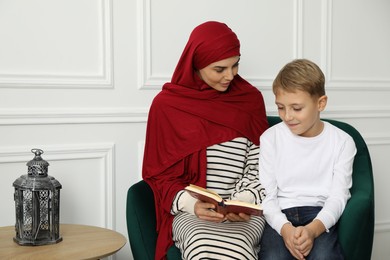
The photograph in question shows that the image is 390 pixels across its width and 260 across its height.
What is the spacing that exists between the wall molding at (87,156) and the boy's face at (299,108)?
90 cm

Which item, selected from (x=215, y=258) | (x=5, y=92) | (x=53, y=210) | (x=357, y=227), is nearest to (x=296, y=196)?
(x=357, y=227)

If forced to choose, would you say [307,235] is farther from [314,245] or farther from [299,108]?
[299,108]

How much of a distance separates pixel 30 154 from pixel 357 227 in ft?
4.59

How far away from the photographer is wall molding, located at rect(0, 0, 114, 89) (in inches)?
98.2

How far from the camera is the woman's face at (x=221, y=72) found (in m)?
2.31

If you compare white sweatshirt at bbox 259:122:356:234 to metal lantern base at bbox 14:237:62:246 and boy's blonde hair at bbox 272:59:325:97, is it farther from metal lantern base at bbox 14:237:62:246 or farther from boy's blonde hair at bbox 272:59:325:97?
metal lantern base at bbox 14:237:62:246

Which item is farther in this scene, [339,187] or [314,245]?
[339,187]

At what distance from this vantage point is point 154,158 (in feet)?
7.77

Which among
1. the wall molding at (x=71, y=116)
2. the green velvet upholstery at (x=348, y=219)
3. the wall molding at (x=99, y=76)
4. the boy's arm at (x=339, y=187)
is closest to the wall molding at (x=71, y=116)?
the wall molding at (x=71, y=116)

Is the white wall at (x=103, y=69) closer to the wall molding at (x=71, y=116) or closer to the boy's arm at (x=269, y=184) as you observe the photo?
the wall molding at (x=71, y=116)

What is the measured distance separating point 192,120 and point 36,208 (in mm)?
709

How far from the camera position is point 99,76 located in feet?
8.52

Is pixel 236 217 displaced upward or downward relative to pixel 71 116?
downward

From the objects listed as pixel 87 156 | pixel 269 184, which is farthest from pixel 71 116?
pixel 269 184
